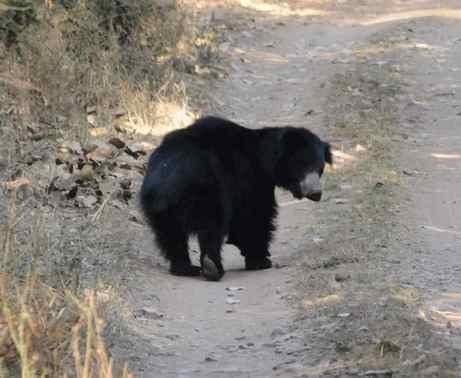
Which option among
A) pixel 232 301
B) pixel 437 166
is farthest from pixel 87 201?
pixel 437 166

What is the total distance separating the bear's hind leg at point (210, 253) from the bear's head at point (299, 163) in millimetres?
834

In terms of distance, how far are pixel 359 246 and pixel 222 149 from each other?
4.02 ft

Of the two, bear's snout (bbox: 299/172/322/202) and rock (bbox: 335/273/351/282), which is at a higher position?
bear's snout (bbox: 299/172/322/202)

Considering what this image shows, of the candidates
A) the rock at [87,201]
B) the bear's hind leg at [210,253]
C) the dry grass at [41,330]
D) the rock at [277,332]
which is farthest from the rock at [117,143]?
the dry grass at [41,330]

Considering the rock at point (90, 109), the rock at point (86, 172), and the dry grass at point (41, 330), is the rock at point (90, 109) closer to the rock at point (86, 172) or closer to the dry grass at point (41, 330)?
the rock at point (86, 172)

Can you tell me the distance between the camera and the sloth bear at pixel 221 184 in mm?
7734

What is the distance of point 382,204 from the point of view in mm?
9469

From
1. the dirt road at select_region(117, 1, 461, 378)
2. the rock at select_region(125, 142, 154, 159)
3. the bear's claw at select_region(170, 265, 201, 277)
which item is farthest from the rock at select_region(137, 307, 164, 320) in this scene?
the rock at select_region(125, 142, 154, 159)

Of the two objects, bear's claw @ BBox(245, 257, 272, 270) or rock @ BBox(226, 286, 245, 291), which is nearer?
rock @ BBox(226, 286, 245, 291)

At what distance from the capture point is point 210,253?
7844 mm

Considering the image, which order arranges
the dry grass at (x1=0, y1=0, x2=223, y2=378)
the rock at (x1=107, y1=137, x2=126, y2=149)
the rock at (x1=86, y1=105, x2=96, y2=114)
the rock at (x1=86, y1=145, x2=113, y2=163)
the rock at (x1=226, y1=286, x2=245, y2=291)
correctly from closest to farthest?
the dry grass at (x1=0, y1=0, x2=223, y2=378), the rock at (x1=226, y1=286, x2=245, y2=291), the rock at (x1=86, y1=145, x2=113, y2=163), the rock at (x1=107, y1=137, x2=126, y2=149), the rock at (x1=86, y1=105, x2=96, y2=114)

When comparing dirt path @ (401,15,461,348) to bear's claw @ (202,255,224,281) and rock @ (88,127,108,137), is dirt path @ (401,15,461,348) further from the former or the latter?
rock @ (88,127,108,137)

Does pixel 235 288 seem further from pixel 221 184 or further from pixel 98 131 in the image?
pixel 98 131

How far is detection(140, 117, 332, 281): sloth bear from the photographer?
7.73m
